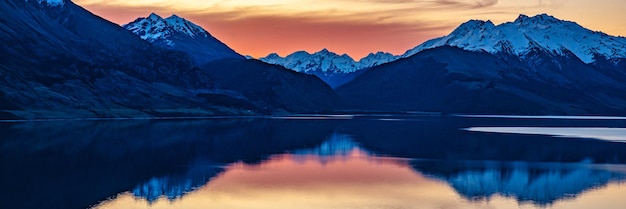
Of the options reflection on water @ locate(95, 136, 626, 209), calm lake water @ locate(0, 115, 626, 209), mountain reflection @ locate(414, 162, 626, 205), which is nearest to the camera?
reflection on water @ locate(95, 136, 626, 209)

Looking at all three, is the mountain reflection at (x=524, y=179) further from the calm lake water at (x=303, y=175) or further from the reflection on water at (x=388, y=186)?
the calm lake water at (x=303, y=175)

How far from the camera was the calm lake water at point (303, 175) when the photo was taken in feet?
229

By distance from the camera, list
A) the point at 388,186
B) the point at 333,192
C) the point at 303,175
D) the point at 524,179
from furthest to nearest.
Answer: the point at 303,175
the point at 524,179
the point at 388,186
the point at 333,192

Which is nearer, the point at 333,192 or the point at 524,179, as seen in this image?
the point at 333,192

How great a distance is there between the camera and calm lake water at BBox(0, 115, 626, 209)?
229 feet

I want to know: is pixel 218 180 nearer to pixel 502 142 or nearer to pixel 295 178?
pixel 295 178

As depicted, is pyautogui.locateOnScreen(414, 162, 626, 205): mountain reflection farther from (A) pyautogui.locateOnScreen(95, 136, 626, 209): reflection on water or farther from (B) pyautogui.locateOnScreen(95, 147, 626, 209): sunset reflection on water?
(B) pyautogui.locateOnScreen(95, 147, 626, 209): sunset reflection on water

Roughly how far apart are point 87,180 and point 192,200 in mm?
19370

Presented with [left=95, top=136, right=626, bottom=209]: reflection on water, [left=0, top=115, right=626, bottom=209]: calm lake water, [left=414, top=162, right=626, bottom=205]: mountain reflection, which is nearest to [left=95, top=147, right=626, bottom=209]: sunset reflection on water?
[left=95, top=136, right=626, bottom=209]: reflection on water

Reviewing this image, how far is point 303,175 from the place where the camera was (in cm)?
9394

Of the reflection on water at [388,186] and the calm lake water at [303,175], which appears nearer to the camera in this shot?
the reflection on water at [388,186]

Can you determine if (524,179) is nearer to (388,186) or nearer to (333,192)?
(388,186)

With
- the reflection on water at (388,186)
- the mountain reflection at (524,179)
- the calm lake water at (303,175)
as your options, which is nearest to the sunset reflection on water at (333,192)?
the reflection on water at (388,186)

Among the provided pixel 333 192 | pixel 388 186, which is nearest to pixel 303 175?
pixel 388 186
